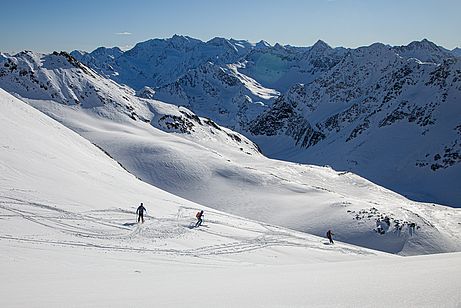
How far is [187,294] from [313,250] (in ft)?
59.9

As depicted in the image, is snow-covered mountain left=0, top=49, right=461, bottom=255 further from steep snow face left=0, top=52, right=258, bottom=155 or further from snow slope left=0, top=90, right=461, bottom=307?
snow slope left=0, top=90, right=461, bottom=307

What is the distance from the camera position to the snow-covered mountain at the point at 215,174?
147 feet

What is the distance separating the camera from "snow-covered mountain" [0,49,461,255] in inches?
1761

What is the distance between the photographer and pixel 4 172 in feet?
85.7

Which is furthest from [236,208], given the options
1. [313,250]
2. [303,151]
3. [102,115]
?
[303,151]

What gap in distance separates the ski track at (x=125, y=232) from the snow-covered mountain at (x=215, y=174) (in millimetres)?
16180

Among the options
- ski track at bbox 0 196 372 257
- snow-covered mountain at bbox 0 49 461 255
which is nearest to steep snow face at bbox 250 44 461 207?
snow-covered mountain at bbox 0 49 461 255

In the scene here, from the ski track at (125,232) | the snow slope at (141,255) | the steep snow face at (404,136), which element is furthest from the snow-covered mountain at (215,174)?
the steep snow face at (404,136)

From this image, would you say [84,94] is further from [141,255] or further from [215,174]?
[141,255]

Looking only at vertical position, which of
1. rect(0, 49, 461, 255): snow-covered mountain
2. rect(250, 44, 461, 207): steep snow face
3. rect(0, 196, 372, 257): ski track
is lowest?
rect(0, 196, 372, 257): ski track

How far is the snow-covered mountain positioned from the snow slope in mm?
13487

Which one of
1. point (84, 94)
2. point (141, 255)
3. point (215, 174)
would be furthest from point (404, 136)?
point (141, 255)

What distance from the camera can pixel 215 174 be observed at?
58156 millimetres

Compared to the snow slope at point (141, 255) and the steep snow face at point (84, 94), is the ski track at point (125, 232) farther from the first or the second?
the steep snow face at point (84, 94)
